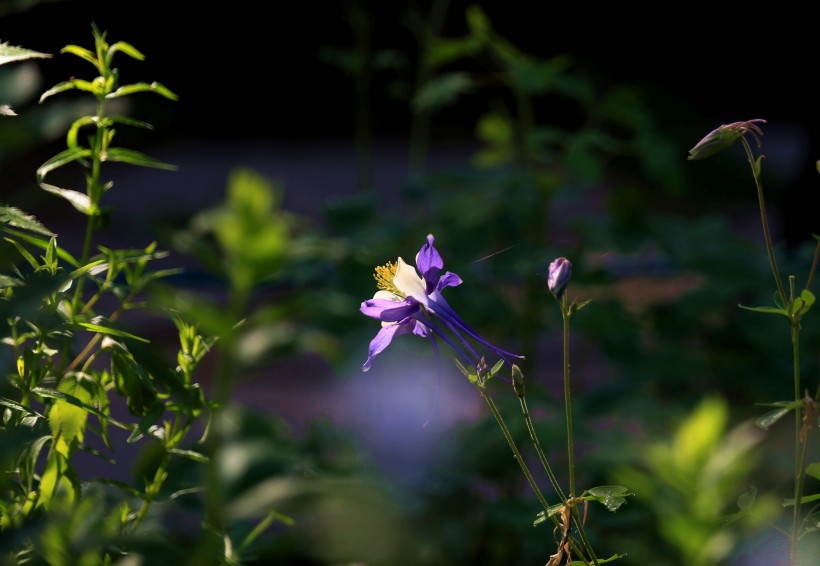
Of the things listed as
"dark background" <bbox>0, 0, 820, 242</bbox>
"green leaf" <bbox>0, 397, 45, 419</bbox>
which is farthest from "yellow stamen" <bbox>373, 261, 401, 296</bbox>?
"dark background" <bbox>0, 0, 820, 242</bbox>

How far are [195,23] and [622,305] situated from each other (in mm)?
5065

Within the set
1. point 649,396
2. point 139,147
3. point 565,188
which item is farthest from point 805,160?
point 139,147

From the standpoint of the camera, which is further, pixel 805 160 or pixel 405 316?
pixel 805 160

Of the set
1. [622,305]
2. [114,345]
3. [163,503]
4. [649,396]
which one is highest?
[114,345]

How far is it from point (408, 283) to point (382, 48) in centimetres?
554

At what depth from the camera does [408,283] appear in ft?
2.56

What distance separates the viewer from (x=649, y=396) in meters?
2.04

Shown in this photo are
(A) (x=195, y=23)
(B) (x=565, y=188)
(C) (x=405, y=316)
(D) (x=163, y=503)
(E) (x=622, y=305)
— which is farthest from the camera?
(A) (x=195, y=23)

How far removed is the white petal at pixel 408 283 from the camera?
77 centimetres

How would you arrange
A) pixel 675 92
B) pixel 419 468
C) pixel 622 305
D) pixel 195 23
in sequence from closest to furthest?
pixel 419 468
pixel 622 305
pixel 675 92
pixel 195 23

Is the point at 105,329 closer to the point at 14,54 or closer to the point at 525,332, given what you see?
the point at 14,54

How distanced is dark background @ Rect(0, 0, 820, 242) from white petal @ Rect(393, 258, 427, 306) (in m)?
4.41

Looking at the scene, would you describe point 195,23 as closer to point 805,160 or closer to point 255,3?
point 255,3

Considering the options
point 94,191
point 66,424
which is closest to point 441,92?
point 94,191
